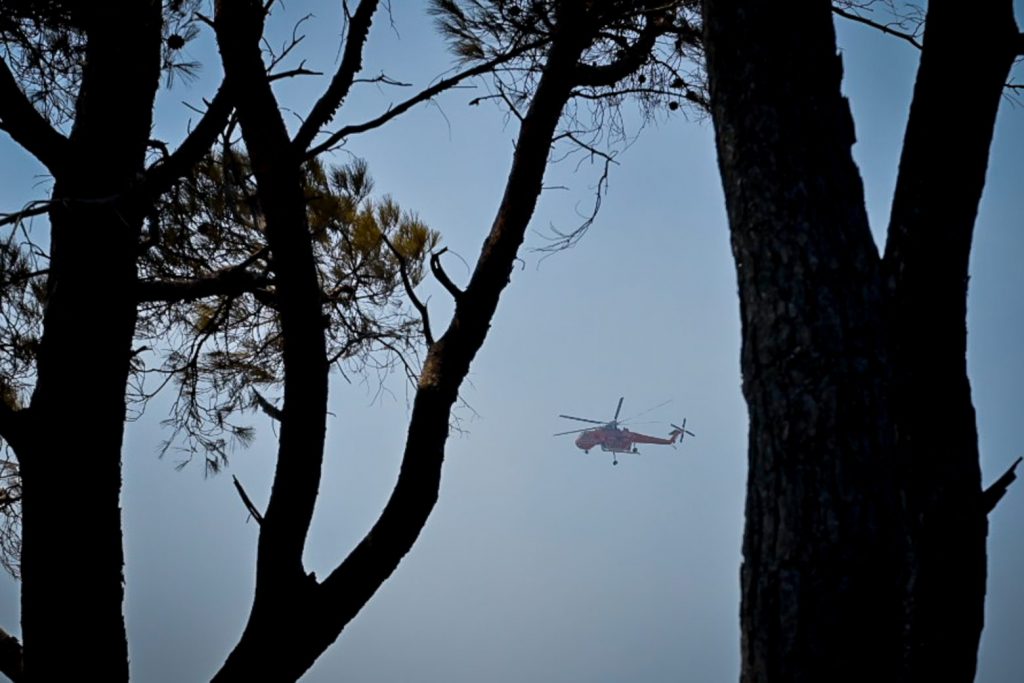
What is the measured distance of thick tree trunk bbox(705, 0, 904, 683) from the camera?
2.72 ft

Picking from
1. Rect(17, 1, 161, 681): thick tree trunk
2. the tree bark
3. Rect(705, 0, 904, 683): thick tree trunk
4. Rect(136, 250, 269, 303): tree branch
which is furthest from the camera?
Rect(136, 250, 269, 303): tree branch

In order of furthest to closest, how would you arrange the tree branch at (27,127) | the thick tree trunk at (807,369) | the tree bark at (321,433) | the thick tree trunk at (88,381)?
the tree branch at (27,127)
the thick tree trunk at (88,381)
the tree bark at (321,433)
the thick tree trunk at (807,369)

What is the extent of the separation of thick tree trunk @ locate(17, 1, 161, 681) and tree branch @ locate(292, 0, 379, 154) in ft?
1.22

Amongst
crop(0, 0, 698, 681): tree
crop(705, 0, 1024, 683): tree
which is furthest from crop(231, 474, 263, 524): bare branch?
crop(705, 0, 1024, 683): tree

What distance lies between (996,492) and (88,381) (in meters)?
1.39

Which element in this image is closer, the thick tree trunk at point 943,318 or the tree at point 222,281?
the thick tree trunk at point 943,318

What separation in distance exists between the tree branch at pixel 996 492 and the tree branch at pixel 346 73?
1.09m

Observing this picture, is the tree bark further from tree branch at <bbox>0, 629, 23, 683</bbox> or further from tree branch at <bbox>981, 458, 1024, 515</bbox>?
tree branch at <bbox>981, 458, 1024, 515</bbox>

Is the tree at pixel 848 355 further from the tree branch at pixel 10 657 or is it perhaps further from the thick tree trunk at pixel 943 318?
the tree branch at pixel 10 657

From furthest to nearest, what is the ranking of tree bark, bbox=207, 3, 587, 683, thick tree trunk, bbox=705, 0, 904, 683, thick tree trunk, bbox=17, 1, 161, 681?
thick tree trunk, bbox=17, 1, 161, 681, tree bark, bbox=207, 3, 587, 683, thick tree trunk, bbox=705, 0, 904, 683

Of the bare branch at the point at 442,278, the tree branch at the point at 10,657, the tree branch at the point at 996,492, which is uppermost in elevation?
the bare branch at the point at 442,278

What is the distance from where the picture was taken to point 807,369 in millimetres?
873

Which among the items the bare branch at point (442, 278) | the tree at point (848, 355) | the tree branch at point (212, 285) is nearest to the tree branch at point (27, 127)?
the tree branch at point (212, 285)

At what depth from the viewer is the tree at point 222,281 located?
141 centimetres
